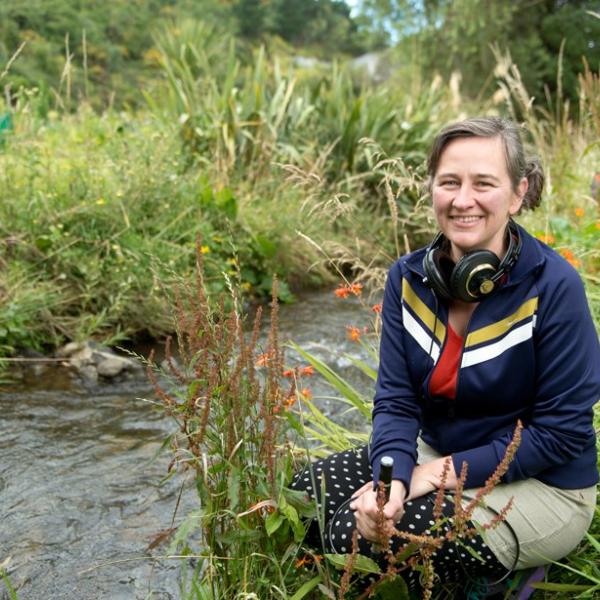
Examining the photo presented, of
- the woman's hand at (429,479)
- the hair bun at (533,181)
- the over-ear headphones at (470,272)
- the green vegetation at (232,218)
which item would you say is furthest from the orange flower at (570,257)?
the woman's hand at (429,479)

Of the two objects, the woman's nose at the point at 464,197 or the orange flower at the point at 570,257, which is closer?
the woman's nose at the point at 464,197

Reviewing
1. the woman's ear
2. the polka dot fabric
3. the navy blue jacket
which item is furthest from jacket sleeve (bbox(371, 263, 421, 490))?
the woman's ear

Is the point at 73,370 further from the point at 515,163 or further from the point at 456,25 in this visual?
the point at 456,25

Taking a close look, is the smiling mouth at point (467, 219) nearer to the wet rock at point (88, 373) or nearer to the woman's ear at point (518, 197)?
the woman's ear at point (518, 197)

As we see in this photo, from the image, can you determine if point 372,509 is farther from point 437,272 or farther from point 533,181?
point 533,181

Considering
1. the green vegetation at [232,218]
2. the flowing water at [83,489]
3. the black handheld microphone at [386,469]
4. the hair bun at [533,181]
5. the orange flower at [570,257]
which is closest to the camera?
the black handheld microphone at [386,469]

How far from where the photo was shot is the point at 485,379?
1926mm

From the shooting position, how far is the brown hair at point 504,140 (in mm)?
1975

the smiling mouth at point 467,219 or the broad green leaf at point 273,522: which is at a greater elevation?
the smiling mouth at point 467,219

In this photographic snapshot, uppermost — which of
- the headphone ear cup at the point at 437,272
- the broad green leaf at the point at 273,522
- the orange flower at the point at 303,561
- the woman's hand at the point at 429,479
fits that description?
the headphone ear cup at the point at 437,272

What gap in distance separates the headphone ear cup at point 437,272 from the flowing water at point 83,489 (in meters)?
0.70

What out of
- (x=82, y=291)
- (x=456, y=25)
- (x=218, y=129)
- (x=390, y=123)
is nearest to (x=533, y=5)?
(x=456, y=25)

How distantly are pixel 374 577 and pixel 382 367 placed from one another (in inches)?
22.8

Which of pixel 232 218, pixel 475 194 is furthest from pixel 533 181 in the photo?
pixel 232 218
